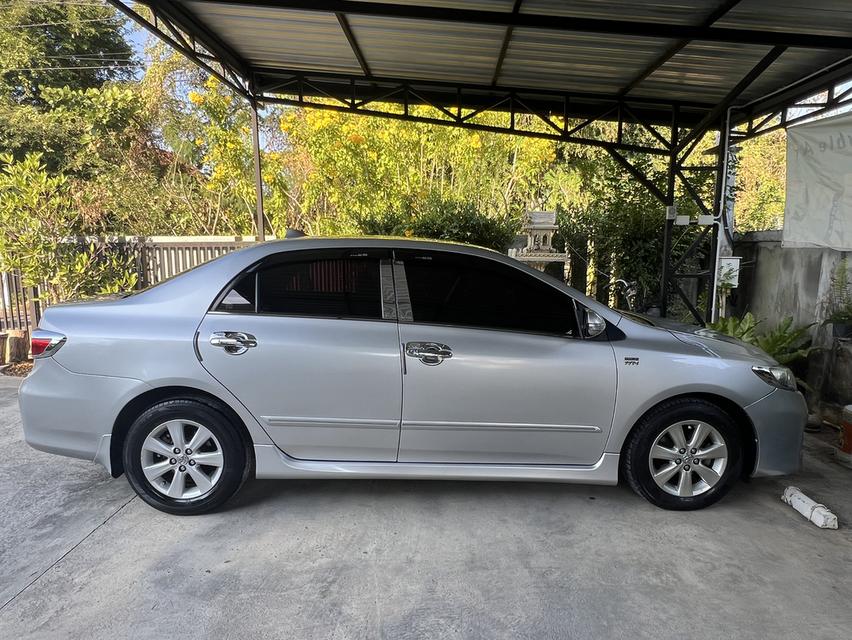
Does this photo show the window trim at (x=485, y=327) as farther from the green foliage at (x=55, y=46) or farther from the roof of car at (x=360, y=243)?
the green foliage at (x=55, y=46)

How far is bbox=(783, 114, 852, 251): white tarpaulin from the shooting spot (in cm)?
531

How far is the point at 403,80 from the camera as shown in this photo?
743cm

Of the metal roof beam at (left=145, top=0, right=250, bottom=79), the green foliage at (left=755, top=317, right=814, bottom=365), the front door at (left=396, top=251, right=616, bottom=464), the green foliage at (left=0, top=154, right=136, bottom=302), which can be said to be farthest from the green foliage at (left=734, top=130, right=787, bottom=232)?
the green foliage at (left=0, top=154, right=136, bottom=302)

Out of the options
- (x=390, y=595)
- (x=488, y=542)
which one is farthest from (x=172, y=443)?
(x=488, y=542)

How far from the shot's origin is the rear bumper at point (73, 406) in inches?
126

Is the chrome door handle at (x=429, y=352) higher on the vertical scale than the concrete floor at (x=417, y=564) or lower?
higher

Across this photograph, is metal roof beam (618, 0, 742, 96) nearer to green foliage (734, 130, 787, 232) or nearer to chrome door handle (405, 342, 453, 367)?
chrome door handle (405, 342, 453, 367)

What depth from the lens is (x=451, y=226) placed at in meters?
8.83

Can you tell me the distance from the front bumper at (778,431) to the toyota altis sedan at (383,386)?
1 cm

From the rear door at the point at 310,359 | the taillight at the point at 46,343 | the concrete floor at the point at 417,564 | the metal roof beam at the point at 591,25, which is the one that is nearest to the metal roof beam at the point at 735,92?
the metal roof beam at the point at 591,25

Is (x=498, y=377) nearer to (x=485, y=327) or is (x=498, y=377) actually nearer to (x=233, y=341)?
(x=485, y=327)

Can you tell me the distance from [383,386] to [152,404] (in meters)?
1.37

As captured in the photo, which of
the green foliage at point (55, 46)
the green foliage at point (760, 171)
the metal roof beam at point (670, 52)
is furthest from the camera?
the green foliage at point (760, 171)

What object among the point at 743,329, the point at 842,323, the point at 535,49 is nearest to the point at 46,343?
the point at 535,49
